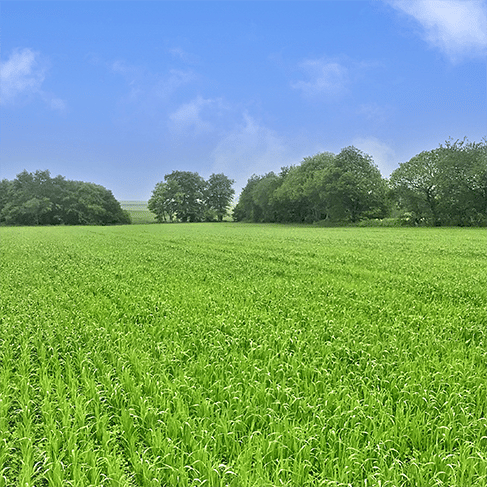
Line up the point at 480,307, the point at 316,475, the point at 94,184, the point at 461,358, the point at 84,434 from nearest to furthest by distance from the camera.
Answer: the point at 316,475
the point at 84,434
the point at 461,358
the point at 480,307
the point at 94,184

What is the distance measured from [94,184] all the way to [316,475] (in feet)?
367

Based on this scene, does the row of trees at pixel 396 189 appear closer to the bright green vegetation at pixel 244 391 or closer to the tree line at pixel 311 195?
the tree line at pixel 311 195

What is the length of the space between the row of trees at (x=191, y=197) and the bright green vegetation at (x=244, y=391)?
10909 cm

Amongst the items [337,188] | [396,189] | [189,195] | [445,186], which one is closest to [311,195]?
[337,188]

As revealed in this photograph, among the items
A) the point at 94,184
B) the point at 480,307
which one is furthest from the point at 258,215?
the point at 480,307

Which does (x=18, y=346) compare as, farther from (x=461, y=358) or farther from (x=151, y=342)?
(x=461, y=358)

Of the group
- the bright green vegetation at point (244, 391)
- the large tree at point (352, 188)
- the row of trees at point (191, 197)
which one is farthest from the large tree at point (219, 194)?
the bright green vegetation at point (244, 391)

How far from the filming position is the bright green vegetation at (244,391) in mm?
3178

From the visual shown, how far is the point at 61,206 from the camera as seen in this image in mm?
102188

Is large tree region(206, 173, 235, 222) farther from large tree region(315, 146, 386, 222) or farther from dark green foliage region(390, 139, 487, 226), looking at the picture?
dark green foliage region(390, 139, 487, 226)

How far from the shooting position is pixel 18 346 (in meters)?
6.04

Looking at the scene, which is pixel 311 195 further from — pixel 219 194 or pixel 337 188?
pixel 219 194

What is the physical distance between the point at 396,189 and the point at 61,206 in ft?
285

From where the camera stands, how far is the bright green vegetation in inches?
125
